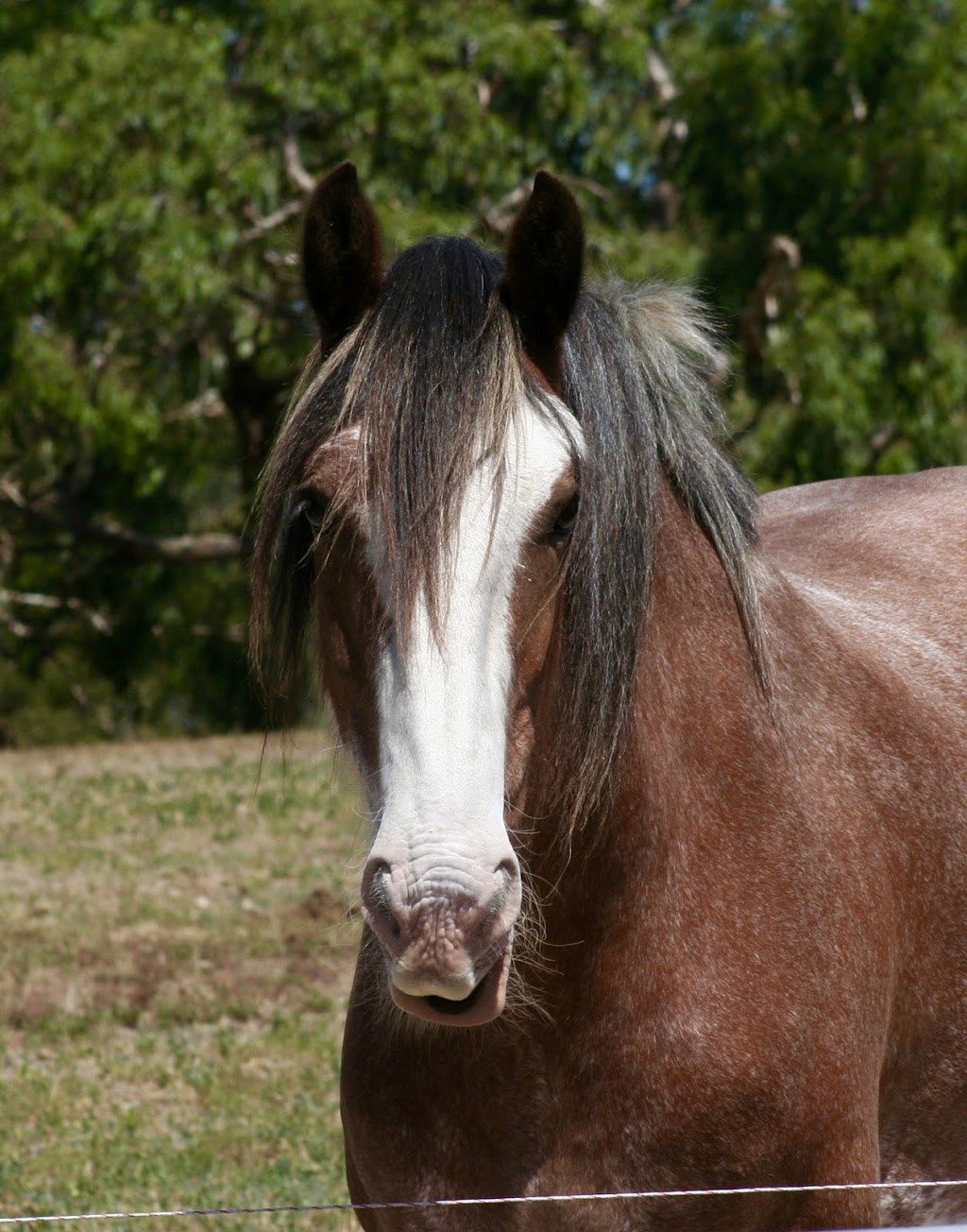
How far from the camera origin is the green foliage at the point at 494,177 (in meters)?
12.6

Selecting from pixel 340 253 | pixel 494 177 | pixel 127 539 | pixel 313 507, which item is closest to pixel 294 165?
pixel 494 177

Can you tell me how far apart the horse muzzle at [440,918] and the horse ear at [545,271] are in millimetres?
842

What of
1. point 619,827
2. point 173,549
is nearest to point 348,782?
point 619,827

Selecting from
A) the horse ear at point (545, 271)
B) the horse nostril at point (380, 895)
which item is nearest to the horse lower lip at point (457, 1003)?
the horse nostril at point (380, 895)

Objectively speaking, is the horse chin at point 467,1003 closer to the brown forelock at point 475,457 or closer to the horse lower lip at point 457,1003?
the horse lower lip at point 457,1003

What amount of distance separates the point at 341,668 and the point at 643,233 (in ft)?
43.0

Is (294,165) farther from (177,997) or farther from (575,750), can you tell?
(575,750)

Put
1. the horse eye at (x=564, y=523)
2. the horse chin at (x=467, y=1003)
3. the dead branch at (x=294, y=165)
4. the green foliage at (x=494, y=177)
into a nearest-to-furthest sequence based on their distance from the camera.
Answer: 1. the horse chin at (x=467, y=1003)
2. the horse eye at (x=564, y=523)
3. the green foliage at (x=494, y=177)
4. the dead branch at (x=294, y=165)

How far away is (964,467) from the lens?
169 inches

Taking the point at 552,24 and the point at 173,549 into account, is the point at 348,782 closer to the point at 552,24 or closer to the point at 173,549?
the point at 552,24

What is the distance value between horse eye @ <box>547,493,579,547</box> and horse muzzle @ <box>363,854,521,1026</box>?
0.51 m

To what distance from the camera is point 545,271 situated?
7.36 feet

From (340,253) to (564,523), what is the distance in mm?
575

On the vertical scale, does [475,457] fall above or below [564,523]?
above
